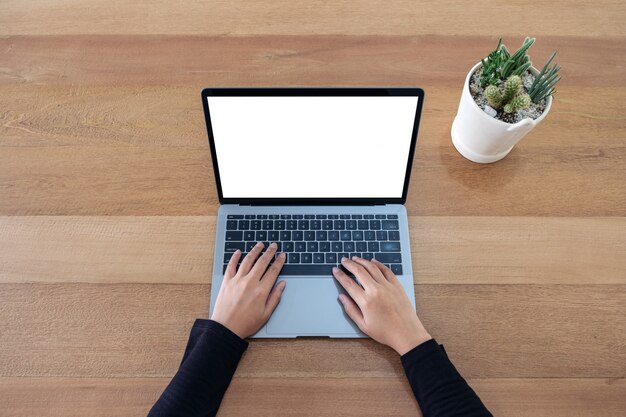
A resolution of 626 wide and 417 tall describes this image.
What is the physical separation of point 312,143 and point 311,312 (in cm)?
27

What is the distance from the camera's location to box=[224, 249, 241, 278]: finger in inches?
31.1

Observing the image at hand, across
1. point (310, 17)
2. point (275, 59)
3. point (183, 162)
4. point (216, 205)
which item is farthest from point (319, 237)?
point (310, 17)

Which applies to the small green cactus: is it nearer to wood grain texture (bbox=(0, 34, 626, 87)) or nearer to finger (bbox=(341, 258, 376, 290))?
wood grain texture (bbox=(0, 34, 626, 87))

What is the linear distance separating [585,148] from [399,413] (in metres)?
0.61

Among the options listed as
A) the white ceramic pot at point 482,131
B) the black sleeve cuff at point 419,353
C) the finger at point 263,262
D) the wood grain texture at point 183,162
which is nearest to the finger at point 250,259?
the finger at point 263,262

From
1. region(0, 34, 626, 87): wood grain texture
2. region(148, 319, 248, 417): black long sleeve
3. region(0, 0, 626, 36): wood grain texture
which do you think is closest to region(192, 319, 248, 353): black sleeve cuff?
region(148, 319, 248, 417): black long sleeve

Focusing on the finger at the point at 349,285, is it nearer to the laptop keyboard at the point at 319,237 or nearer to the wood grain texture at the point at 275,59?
the laptop keyboard at the point at 319,237

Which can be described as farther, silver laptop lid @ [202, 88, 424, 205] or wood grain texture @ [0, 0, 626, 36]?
wood grain texture @ [0, 0, 626, 36]

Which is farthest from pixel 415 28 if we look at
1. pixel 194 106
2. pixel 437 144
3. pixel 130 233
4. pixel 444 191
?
pixel 130 233

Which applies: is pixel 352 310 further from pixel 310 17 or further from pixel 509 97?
pixel 310 17

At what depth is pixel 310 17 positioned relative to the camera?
105 cm

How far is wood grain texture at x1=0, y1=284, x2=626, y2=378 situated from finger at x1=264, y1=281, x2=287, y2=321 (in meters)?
0.05

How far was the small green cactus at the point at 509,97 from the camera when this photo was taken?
755mm

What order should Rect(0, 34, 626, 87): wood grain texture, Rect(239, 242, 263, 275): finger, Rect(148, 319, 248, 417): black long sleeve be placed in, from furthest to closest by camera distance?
1. Rect(0, 34, 626, 87): wood grain texture
2. Rect(239, 242, 263, 275): finger
3. Rect(148, 319, 248, 417): black long sleeve
